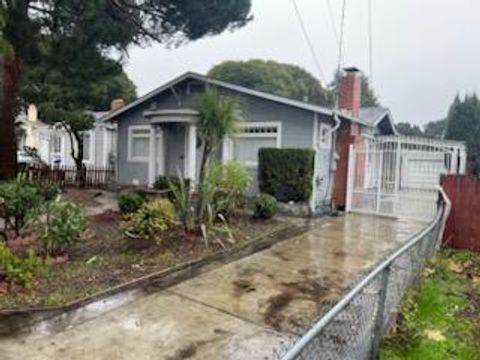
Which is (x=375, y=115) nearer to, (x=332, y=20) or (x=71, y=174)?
(x=332, y=20)

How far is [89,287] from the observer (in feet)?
19.1

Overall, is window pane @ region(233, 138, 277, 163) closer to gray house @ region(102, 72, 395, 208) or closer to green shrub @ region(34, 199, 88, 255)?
gray house @ region(102, 72, 395, 208)

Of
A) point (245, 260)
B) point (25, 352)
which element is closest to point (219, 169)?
point (245, 260)

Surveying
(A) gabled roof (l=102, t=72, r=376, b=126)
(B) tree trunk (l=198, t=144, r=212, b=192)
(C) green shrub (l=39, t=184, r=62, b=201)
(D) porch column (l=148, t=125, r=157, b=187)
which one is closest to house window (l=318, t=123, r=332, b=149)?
(A) gabled roof (l=102, t=72, r=376, b=126)

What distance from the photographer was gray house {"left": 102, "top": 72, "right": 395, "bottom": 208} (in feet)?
43.3

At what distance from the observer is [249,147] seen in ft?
46.1

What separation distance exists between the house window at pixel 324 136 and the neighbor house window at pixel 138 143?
6.56 metres

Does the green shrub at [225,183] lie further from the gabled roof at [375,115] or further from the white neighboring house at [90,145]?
the white neighboring house at [90,145]

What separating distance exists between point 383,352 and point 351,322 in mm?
1004

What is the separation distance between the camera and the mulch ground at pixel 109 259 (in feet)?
18.0

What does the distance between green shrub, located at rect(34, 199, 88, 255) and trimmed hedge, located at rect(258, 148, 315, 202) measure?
647 centimetres

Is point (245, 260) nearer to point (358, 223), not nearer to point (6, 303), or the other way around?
point (6, 303)

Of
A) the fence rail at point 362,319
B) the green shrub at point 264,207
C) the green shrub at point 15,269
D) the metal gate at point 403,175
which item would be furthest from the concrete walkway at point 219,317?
the metal gate at point 403,175

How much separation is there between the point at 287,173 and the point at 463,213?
4616mm
